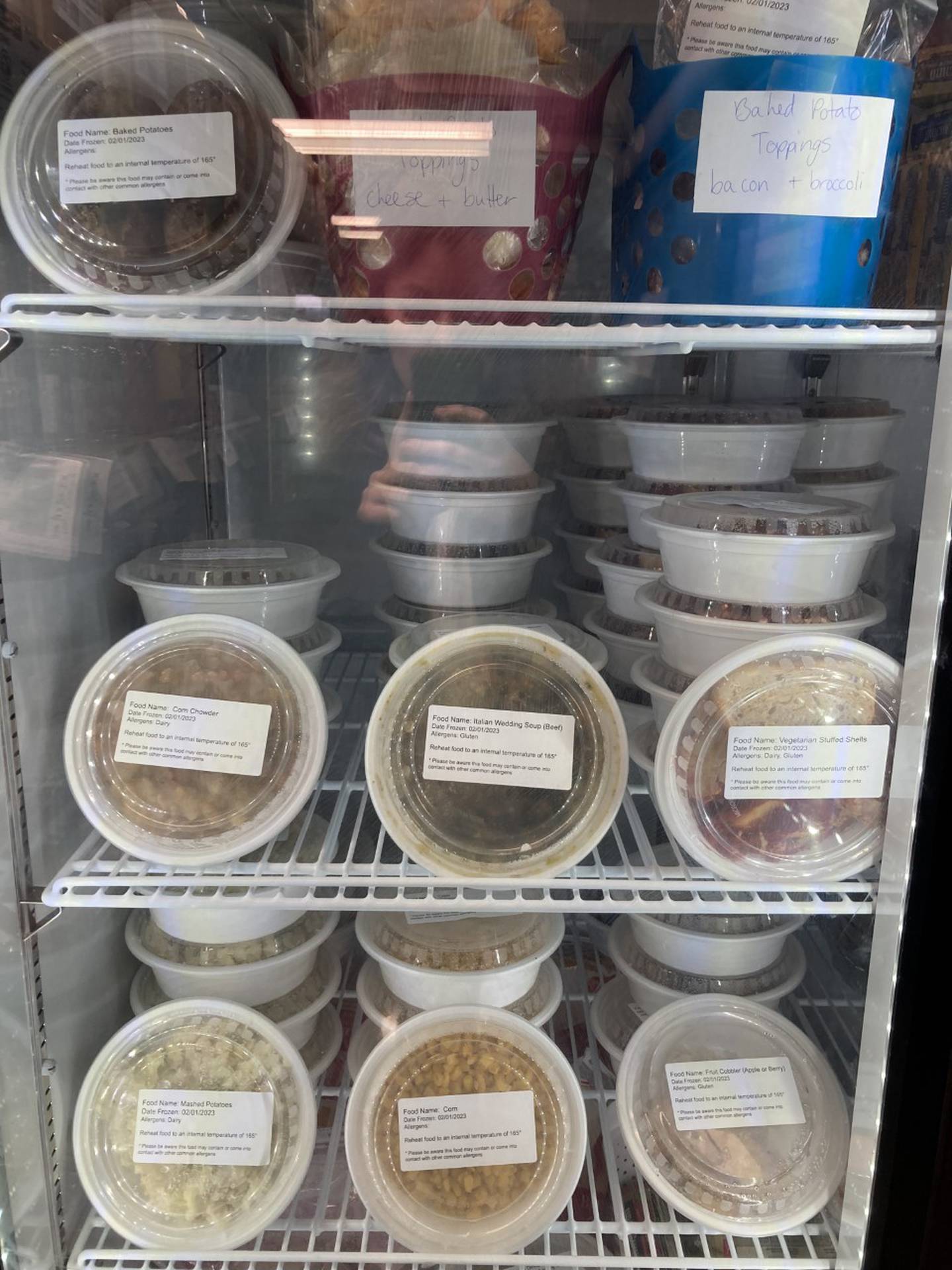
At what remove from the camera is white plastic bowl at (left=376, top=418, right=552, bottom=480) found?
3.35ft

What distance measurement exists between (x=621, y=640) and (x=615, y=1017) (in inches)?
19.1

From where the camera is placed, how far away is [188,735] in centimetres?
88

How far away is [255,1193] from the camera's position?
3.05ft

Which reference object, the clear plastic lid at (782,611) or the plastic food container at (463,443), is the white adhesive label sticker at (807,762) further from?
the plastic food container at (463,443)

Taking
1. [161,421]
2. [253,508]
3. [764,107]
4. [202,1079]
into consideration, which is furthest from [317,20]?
[202,1079]

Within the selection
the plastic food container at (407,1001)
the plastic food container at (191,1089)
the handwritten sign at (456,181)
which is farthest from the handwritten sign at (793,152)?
the plastic food container at (191,1089)

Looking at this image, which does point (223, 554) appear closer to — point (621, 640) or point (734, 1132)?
point (621, 640)

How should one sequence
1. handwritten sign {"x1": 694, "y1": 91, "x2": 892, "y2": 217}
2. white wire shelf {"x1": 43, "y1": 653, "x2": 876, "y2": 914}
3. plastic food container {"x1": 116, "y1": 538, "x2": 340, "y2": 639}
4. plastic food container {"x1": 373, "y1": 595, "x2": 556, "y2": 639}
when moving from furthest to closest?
plastic food container {"x1": 373, "y1": 595, "x2": 556, "y2": 639} < plastic food container {"x1": 116, "y1": 538, "x2": 340, "y2": 639} < white wire shelf {"x1": 43, "y1": 653, "x2": 876, "y2": 914} < handwritten sign {"x1": 694, "y1": 91, "x2": 892, "y2": 217}

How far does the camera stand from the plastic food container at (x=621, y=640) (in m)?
1.07

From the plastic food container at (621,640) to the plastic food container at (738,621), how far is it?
138 mm

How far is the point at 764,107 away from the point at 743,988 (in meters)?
0.94

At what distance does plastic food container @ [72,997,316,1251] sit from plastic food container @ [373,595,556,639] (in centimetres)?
48

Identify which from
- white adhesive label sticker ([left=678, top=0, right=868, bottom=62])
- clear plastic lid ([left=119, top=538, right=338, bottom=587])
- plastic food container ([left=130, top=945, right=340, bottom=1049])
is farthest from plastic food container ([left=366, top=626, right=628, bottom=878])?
white adhesive label sticker ([left=678, top=0, right=868, bottom=62])

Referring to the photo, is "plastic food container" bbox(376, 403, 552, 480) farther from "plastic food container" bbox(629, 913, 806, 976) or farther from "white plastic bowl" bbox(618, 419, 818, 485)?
"plastic food container" bbox(629, 913, 806, 976)
